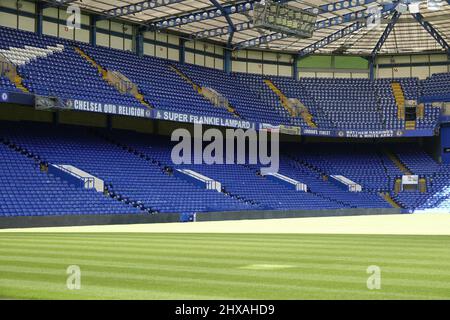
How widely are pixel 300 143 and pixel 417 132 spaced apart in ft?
33.7

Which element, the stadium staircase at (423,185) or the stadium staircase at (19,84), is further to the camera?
the stadium staircase at (423,185)

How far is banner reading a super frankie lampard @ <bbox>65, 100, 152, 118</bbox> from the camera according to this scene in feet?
137

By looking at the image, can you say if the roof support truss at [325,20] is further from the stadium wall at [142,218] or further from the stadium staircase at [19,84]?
the stadium staircase at [19,84]

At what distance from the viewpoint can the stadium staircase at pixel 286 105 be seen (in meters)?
63.1

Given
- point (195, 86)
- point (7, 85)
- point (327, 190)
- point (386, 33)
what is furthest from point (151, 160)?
point (386, 33)

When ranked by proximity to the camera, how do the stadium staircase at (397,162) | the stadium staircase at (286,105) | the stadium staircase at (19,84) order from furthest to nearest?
the stadium staircase at (397,162), the stadium staircase at (286,105), the stadium staircase at (19,84)

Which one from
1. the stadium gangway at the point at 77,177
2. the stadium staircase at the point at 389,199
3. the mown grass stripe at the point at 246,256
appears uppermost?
the mown grass stripe at the point at 246,256

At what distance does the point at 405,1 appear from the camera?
171 feet

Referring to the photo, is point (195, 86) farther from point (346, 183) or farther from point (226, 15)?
point (346, 183)

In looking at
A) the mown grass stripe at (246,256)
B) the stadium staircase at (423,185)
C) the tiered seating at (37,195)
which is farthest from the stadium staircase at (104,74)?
the mown grass stripe at (246,256)

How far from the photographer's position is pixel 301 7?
51.3 m

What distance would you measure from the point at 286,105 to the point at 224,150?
35.3 ft

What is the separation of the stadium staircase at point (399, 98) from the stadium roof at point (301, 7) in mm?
3329
